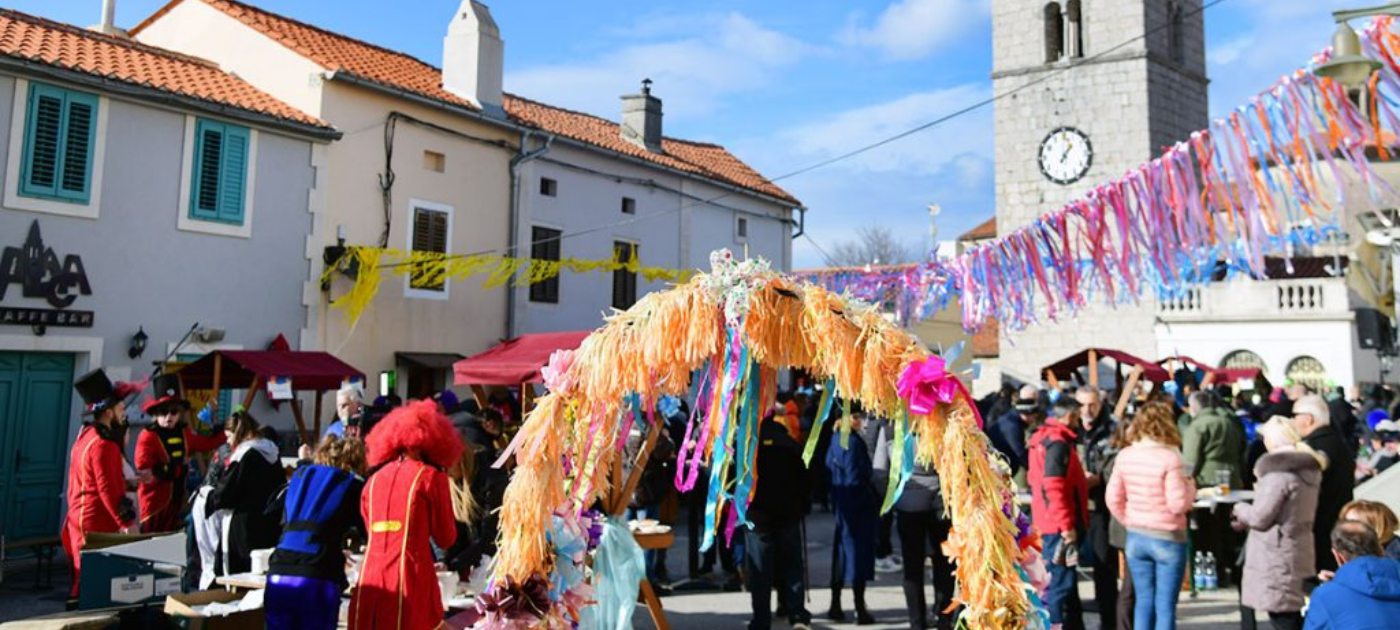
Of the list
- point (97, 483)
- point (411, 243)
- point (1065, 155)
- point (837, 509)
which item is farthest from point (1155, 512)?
point (1065, 155)

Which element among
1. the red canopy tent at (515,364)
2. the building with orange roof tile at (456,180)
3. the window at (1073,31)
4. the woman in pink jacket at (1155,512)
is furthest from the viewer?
the window at (1073,31)

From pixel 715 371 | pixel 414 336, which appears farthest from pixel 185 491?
pixel 715 371

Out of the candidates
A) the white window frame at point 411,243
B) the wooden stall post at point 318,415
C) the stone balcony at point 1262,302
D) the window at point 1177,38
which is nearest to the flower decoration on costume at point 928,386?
Answer: the wooden stall post at point 318,415

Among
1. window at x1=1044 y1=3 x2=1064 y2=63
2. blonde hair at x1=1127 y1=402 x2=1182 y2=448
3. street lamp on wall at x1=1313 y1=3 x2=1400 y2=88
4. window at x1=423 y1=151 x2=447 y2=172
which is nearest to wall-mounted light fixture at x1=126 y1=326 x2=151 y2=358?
window at x1=423 y1=151 x2=447 y2=172

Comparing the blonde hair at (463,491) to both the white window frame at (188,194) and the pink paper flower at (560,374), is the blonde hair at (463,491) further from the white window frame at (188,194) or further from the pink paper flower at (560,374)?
the white window frame at (188,194)

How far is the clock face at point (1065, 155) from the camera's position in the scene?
26375mm

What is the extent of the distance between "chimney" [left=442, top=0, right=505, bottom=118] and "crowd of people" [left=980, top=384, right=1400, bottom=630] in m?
11.5

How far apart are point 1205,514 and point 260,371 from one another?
30.8 feet

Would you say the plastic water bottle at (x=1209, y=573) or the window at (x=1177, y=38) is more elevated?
the window at (x=1177, y=38)

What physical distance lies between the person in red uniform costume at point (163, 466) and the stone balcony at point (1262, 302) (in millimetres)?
23602

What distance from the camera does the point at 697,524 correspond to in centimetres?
985

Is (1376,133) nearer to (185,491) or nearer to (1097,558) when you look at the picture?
(1097,558)

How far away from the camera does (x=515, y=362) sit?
1184cm

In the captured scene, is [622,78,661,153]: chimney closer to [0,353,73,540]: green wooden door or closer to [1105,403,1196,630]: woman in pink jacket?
[0,353,73,540]: green wooden door
